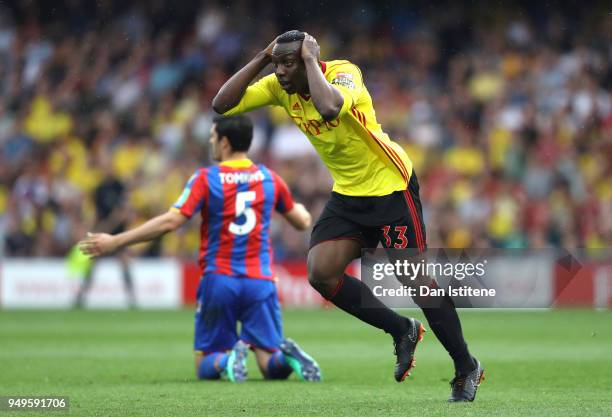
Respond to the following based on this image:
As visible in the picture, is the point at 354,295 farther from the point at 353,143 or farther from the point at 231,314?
the point at 231,314

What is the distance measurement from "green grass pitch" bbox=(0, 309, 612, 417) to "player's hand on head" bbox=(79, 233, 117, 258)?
908 mm

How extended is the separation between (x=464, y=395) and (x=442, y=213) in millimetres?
12272

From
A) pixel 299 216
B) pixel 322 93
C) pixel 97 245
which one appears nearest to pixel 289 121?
pixel 299 216

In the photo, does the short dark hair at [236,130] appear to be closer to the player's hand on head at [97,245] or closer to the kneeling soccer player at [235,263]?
the kneeling soccer player at [235,263]

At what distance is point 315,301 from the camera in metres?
19.9

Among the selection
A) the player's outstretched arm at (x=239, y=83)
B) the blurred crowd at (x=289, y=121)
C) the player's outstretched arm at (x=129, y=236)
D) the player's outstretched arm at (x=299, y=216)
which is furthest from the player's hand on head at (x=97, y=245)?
the blurred crowd at (x=289, y=121)

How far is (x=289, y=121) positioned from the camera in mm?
21250

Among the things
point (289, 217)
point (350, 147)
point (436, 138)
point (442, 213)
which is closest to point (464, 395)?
point (350, 147)

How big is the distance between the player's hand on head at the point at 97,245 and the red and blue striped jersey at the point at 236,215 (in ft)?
Answer: 5.61

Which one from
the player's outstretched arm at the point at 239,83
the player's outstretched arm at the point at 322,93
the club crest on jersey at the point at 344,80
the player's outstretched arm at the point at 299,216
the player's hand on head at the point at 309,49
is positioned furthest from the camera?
the player's outstretched arm at the point at 299,216

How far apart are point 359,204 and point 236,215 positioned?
2336mm

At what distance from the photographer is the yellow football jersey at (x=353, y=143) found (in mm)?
7070

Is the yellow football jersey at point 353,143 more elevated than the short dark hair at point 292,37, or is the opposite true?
the short dark hair at point 292,37

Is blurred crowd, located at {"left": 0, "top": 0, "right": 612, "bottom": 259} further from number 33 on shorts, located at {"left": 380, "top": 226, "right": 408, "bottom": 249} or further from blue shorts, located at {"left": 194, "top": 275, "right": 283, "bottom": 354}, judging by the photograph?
number 33 on shorts, located at {"left": 380, "top": 226, "right": 408, "bottom": 249}
